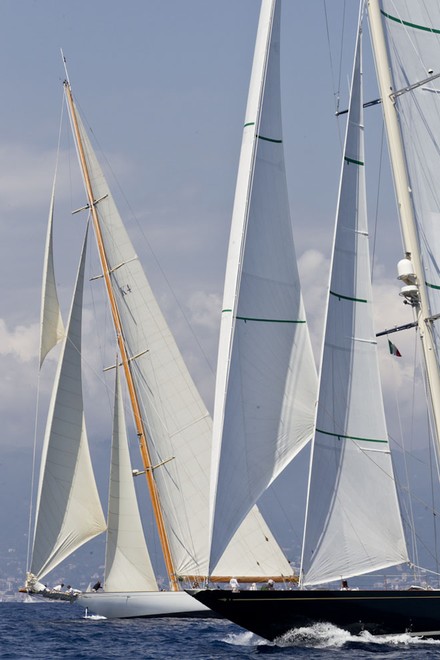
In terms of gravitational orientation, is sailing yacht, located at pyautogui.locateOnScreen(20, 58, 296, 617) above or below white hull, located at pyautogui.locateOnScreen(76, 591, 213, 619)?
above

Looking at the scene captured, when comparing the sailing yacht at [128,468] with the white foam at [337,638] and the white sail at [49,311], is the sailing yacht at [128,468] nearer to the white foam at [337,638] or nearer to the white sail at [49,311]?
the white sail at [49,311]

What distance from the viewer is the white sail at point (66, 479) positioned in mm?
41656

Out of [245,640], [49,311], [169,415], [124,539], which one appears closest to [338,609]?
[245,640]

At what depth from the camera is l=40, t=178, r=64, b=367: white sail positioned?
43000 millimetres

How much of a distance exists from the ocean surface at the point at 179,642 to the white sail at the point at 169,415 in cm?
287

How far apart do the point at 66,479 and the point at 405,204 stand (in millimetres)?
17426

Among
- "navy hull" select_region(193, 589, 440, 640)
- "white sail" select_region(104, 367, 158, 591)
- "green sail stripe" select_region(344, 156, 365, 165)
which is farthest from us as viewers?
"white sail" select_region(104, 367, 158, 591)

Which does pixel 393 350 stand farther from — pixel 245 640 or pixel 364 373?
pixel 245 640

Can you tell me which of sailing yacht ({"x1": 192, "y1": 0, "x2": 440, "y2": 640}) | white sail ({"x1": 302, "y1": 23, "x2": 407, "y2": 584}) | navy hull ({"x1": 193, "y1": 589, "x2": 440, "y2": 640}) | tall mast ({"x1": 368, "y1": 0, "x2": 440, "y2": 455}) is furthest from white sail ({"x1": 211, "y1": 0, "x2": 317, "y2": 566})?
tall mast ({"x1": 368, "y1": 0, "x2": 440, "y2": 455})

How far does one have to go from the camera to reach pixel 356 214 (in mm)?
30250

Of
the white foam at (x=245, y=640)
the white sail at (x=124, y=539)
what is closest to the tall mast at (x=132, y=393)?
the white sail at (x=124, y=539)

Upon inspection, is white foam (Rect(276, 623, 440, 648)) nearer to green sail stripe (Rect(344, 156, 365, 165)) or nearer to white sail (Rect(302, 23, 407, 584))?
white sail (Rect(302, 23, 407, 584))

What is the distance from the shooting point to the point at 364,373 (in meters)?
29.7

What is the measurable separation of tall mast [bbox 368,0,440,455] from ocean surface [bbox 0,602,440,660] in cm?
499
